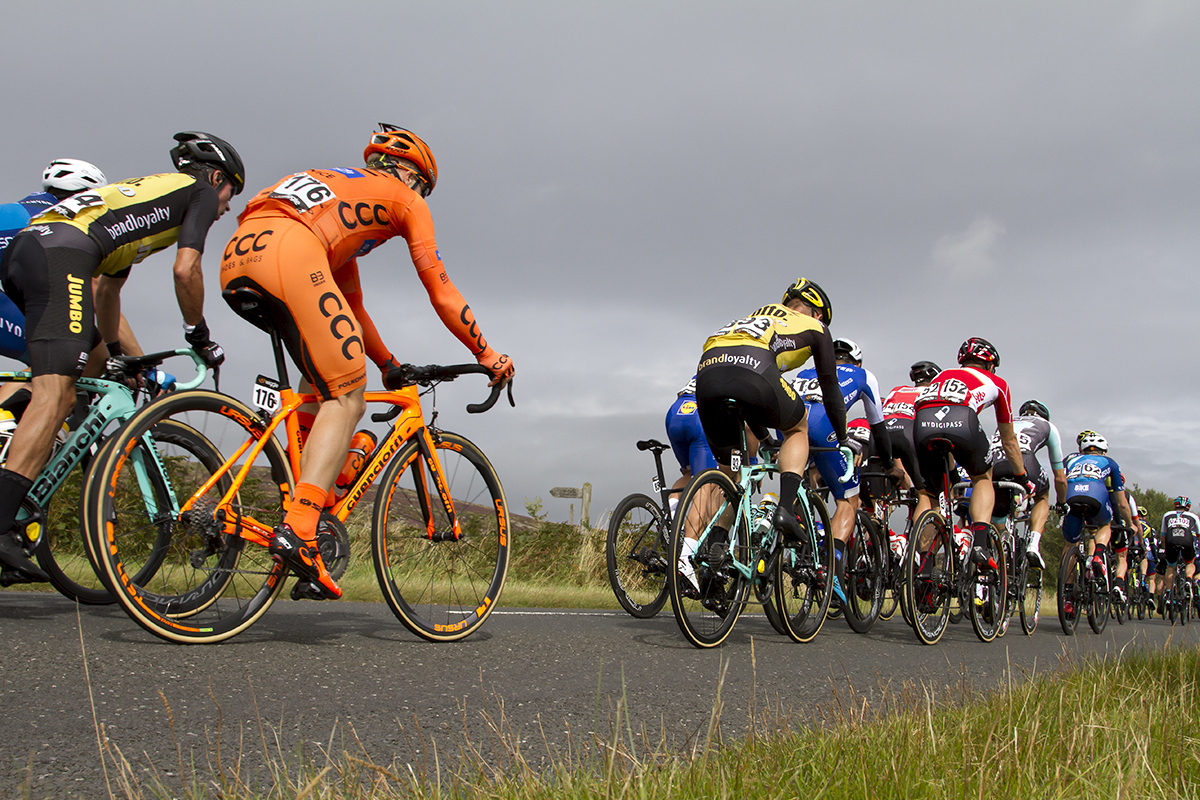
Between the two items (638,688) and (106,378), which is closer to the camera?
(638,688)

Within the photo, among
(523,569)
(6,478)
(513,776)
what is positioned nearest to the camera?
(513,776)

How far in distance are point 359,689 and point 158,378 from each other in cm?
209

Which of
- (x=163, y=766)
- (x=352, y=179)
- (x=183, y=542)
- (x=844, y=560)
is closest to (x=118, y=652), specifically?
(x=183, y=542)

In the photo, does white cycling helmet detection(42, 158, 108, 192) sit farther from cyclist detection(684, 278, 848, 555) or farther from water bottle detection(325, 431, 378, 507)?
cyclist detection(684, 278, 848, 555)

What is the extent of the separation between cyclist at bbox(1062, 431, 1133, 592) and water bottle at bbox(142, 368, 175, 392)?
10785 millimetres

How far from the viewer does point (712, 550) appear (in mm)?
4891

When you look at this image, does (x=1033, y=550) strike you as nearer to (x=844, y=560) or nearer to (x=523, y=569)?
(x=844, y=560)

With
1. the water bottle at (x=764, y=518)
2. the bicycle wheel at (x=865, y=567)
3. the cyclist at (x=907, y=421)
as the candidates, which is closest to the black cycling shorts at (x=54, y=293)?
the water bottle at (x=764, y=518)

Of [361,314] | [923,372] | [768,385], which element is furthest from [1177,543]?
[361,314]

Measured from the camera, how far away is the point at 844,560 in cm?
654

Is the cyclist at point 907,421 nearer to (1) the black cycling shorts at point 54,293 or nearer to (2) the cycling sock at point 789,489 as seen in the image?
(2) the cycling sock at point 789,489

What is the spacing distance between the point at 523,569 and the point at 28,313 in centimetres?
883

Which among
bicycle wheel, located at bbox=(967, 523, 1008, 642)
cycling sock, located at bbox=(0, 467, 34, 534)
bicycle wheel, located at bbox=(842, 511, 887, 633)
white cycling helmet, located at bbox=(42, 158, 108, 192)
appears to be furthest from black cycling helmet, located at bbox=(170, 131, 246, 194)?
bicycle wheel, located at bbox=(967, 523, 1008, 642)

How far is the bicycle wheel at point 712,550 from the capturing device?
4758 millimetres
